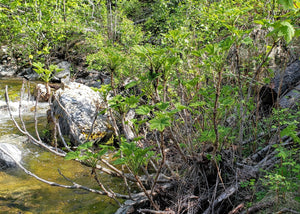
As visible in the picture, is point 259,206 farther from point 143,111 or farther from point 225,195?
point 143,111

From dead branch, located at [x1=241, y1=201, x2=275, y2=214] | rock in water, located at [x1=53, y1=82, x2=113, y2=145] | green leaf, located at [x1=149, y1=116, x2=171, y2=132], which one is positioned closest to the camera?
green leaf, located at [x1=149, y1=116, x2=171, y2=132]

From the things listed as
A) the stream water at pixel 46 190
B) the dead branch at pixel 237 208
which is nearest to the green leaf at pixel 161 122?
the dead branch at pixel 237 208

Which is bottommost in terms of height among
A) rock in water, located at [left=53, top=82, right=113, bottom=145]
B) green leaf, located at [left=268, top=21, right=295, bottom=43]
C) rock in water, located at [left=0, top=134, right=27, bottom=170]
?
rock in water, located at [left=0, top=134, right=27, bottom=170]

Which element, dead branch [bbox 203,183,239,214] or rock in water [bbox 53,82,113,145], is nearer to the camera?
dead branch [bbox 203,183,239,214]

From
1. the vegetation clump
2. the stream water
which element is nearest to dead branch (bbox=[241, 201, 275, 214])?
the vegetation clump

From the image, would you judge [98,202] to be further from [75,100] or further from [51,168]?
[75,100]

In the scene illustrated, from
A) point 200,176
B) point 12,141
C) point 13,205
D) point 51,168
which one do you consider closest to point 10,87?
point 12,141

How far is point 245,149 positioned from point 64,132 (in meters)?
4.59

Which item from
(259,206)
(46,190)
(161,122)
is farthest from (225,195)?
(46,190)

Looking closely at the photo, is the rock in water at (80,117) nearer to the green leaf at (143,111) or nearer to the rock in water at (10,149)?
the rock in water at (10,149)

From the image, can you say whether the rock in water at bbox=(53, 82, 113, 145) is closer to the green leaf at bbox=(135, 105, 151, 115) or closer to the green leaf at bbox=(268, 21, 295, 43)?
the green leaf at bbox=(135, 105, 151, 115)

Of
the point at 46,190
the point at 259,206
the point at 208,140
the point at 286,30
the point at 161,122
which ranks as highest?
the point at 286,30

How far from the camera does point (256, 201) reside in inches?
104

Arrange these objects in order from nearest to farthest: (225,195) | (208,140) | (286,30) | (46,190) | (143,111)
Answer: (286,30)
(143,111)
(225,195)
(208,140)
(46,190)
